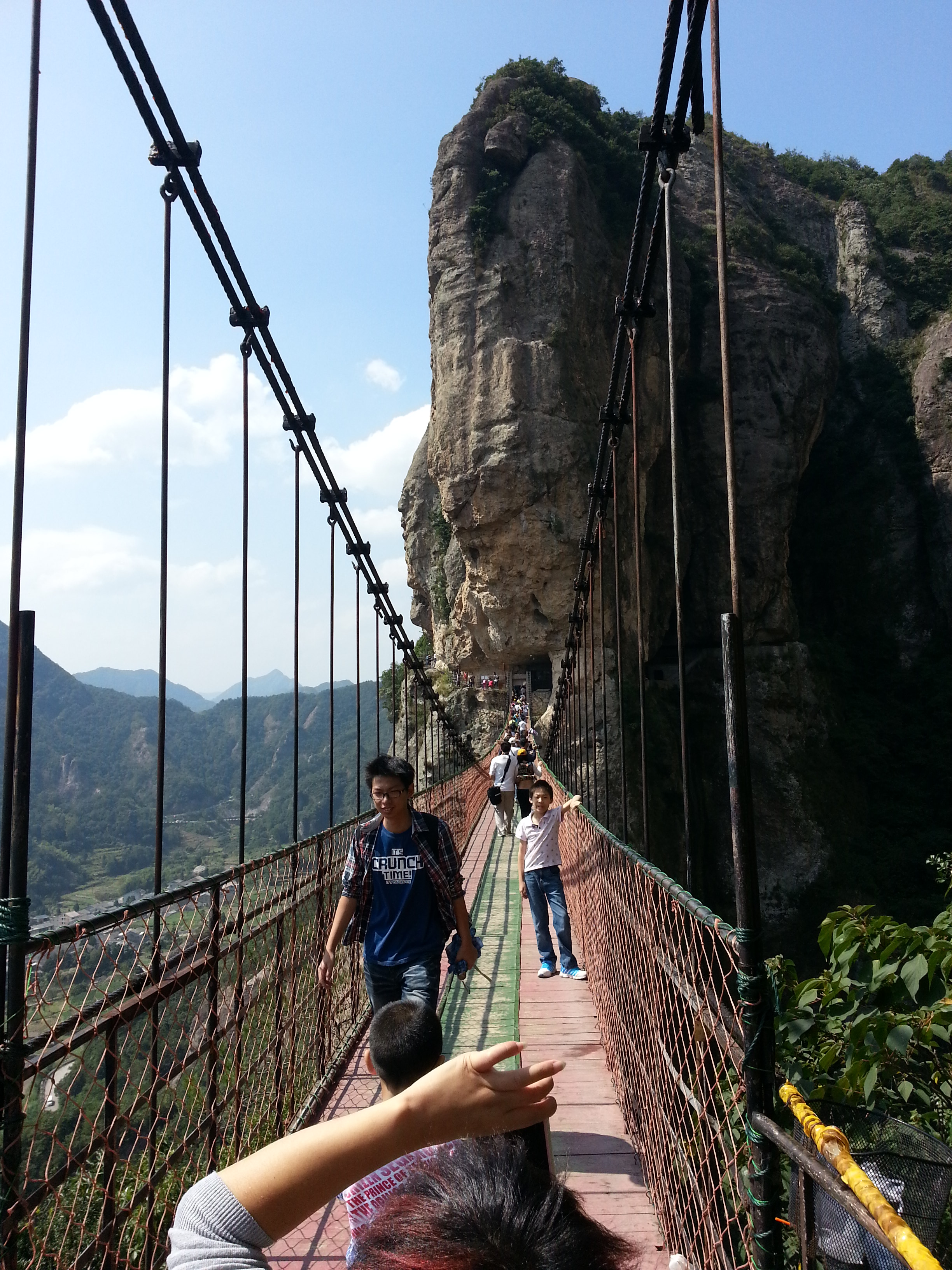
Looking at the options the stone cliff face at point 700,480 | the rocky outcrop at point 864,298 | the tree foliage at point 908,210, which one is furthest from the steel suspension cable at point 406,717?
the tree foliage at point 908,210

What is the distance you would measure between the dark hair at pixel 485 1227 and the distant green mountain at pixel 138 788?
4000 centimetres

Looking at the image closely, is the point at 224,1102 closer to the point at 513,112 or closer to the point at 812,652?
the point at 812,652

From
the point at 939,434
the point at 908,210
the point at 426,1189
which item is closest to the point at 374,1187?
the point at 426,1189

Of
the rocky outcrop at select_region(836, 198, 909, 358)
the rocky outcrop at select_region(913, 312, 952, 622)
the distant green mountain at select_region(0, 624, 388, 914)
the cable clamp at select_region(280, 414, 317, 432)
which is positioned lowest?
the distant green mountain at select_region(0, 624, 388, 914)

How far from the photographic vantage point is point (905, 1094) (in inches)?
68.8

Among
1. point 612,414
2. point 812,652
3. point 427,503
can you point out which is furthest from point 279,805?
point 612,414

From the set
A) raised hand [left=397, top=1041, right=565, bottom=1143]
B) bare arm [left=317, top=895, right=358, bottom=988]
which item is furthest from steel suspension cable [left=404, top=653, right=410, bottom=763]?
raised hand [left=397, top=1041, right=565, bottom=1143]

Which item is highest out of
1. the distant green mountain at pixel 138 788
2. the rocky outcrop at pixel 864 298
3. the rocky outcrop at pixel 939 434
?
the rocky outcrop at pixel 864 298

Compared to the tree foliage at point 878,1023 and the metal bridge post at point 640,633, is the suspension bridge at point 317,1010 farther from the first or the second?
the tree foliage at point 878,1023

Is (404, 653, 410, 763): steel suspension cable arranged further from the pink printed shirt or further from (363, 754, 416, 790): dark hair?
the pink printed shirt

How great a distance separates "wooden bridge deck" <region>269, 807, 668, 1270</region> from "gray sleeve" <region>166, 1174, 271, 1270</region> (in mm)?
299

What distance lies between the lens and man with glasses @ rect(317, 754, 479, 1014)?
96.9 inches

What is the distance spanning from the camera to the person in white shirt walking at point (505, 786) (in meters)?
8.34

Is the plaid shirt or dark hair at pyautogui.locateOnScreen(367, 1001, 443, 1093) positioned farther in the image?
the plaid shirt
